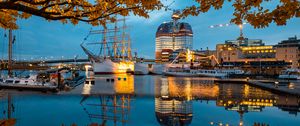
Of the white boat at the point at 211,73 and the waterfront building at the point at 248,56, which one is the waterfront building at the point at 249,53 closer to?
the waterfront building at the point at 248,56

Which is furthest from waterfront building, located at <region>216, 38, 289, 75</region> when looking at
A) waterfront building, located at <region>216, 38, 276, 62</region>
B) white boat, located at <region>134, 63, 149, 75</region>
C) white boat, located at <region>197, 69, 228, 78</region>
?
white boat, located at <region>134, 63, 149, 75</region>

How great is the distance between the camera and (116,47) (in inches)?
5630

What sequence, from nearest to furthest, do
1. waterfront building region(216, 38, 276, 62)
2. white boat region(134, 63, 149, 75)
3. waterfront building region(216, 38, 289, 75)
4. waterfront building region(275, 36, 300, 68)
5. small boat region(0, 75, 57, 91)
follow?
small boat region(0, 75, 57, 91)
waterfront building region(275, 36, 300, 68)
waterfront building region(216, 38, 289, 75)
white boat region(134, 63, 149, 75)
waterfront building region(216, 38, 276, 62)

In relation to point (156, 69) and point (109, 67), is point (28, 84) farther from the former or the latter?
point (156, 69)

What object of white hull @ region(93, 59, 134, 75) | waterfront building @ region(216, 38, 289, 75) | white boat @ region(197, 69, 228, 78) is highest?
waterfront building @ region(216, 38, 289, 75)

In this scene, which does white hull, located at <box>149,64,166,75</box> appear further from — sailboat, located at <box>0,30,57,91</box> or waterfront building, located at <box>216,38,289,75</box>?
sailboat, located at <box>0,30,57,91</box>

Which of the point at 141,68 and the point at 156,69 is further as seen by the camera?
the point at 156,69

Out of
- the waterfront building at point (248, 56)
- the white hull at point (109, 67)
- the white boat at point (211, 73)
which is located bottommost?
the white boat at point (211, 73)

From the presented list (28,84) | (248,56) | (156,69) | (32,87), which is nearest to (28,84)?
(28,84)

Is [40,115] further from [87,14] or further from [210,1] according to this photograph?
[210,1]

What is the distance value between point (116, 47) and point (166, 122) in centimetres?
12895

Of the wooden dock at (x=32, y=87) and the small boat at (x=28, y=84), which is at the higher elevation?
the small boat at (x=28, y=84)

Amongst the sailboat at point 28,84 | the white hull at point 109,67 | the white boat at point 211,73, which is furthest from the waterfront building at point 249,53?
the sailboat at point 28,84

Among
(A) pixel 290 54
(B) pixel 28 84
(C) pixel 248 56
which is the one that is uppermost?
Result: (A) pixel 290 54
